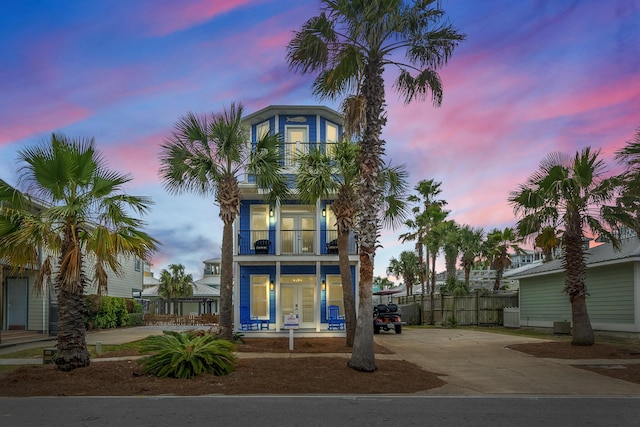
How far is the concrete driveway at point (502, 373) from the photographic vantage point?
1038 centimetres

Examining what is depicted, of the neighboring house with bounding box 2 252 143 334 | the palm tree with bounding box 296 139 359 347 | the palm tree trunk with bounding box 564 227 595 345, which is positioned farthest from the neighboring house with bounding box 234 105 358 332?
the palm tree trunk with bounding box 564 227 595 345

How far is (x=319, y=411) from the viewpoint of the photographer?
8266 millimetres

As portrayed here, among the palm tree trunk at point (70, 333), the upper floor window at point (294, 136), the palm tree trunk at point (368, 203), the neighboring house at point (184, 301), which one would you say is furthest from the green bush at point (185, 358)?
the neighboring house at point (184, 301)

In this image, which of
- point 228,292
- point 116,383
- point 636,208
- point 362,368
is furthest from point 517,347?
point 116,383

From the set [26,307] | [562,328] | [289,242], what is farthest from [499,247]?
[26,307]

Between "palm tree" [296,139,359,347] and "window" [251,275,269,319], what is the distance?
21.9 feet

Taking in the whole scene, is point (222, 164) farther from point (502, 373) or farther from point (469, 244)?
point (469, 244)

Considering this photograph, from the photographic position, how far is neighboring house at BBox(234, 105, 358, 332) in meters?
23.0

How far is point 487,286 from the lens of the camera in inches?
1666

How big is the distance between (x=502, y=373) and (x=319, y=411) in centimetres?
611

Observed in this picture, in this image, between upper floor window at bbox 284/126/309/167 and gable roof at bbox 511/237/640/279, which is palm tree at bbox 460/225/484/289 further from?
upper floor window at bbox 284/126/309/167

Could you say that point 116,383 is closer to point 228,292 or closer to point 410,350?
point 228,292

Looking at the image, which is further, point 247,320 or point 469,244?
point 469,244

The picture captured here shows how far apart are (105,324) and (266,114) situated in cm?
1525
